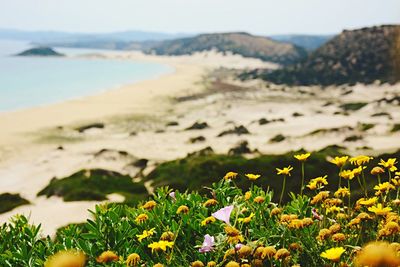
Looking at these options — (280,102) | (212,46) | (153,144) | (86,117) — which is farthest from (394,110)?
(212,46)

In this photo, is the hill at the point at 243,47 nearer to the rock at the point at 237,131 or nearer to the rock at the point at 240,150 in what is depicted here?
the rock at the point at 237,131

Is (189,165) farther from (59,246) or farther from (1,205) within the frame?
(59,246)

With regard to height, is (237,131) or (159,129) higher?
(237,131)

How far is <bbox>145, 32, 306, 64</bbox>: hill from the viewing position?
148 meters

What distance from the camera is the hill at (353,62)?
6919 centimetres

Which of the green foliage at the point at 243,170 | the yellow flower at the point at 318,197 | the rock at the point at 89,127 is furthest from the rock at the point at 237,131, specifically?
the yellow flower at the point at 318,197

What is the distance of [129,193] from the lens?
60.5 feet

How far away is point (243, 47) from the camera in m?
161

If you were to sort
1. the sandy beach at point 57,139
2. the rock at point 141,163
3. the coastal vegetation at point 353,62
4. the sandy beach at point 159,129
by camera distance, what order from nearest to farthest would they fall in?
the sandy beach at point 57,139
the sandy beach at point 159,129
the rock at point 141,163
the coastal vegetation at point 353,62

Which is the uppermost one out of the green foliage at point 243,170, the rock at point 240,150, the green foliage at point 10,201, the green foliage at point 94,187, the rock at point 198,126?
the green foliage at point 243,170

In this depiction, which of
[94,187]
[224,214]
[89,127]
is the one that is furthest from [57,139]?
[224,214]

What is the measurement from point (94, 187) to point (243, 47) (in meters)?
147

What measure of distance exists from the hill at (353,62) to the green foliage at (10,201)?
56189 mm

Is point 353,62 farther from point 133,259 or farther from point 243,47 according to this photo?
point 243,47
